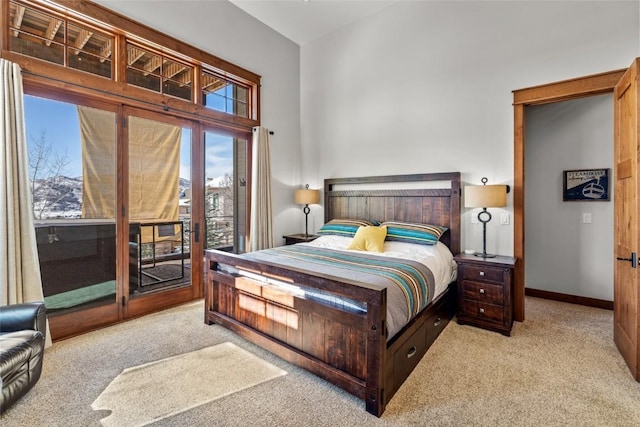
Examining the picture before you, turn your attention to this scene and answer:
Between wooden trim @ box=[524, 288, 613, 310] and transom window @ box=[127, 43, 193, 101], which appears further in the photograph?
wooden trim @ box=[524, 288, 613, 310]

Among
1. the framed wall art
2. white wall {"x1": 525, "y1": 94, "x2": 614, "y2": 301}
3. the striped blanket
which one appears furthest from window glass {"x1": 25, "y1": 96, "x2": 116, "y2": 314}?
the framed wall art

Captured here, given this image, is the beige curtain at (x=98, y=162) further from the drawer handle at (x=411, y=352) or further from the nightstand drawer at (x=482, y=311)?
the nightstand drawer at (x=482, y=311)

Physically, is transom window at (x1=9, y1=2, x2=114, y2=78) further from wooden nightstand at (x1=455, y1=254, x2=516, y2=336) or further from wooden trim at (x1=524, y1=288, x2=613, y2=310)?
wooden trim at (x1=524, y1=288, x2=613, y2=310)

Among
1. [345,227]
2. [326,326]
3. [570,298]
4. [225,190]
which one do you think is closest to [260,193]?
[225,190]

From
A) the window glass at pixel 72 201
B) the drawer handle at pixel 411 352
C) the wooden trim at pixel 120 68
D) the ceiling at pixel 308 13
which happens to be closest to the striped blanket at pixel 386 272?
the drawer handle at pixel 411 352

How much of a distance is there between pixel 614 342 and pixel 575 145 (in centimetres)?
233

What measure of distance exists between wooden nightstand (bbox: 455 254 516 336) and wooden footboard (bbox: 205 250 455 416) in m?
0.31

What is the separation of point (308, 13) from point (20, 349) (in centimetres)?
481

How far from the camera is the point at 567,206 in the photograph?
3.74 metres

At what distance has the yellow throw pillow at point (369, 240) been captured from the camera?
3.28m

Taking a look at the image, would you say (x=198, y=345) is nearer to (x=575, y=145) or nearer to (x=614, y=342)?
(x=614, y=342)

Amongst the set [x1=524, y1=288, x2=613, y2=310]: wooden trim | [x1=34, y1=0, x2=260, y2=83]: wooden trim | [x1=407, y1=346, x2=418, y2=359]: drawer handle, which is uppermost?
[x1=34, y1=0, x2=260, y2=83]: wooden trim

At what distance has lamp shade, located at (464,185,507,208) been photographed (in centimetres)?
298

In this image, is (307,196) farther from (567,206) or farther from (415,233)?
(567,206)
